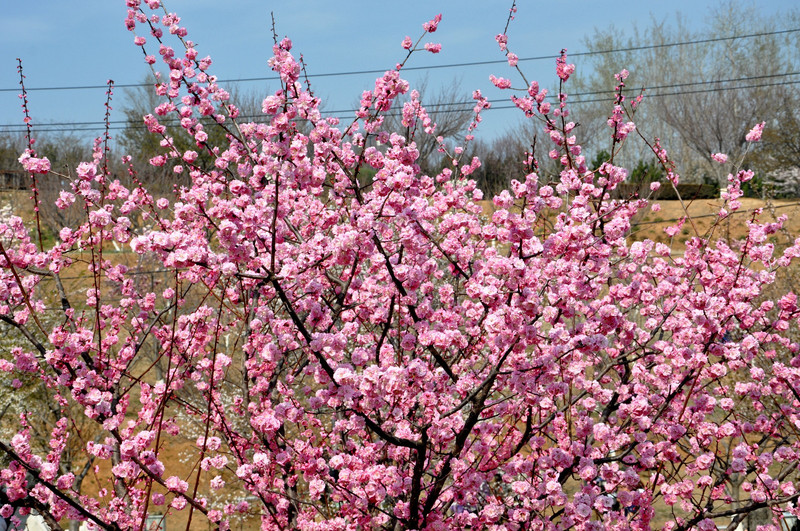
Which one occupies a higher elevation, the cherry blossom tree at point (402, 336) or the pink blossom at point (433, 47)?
the pink blossom at point (433, 47)

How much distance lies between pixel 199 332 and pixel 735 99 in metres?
37.9

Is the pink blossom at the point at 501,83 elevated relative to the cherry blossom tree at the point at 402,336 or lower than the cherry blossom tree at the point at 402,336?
elevated

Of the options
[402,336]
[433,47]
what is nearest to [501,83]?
[433,47]

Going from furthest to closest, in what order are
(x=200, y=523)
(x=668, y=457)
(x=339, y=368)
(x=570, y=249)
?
(x=200, y=523), (x=668, y=457), (x=570, y=249), (x=339, y=368)

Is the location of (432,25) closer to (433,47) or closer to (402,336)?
(433,47)

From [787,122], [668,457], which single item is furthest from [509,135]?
[668,457]

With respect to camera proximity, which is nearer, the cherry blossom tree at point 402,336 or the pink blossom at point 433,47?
the cherry blossom tree at point 402,336

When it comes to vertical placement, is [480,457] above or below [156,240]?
below

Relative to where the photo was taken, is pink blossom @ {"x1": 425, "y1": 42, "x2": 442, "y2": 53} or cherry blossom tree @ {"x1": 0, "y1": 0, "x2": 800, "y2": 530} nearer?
cherry blossom tree @ {"x1": 0, "y1": 0, "x2": 800, "y2": 530}

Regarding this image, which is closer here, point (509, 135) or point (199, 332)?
point (199, 332)

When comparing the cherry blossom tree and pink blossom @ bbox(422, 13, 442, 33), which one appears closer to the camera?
the cherry blossom tree

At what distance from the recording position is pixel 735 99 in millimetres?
36156

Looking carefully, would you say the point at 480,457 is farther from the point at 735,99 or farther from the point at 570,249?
the point at 735,99

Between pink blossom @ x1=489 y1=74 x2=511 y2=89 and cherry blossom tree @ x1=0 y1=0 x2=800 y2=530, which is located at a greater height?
pink blossom @ x1=489 y1=74 x2=511 y2=89
